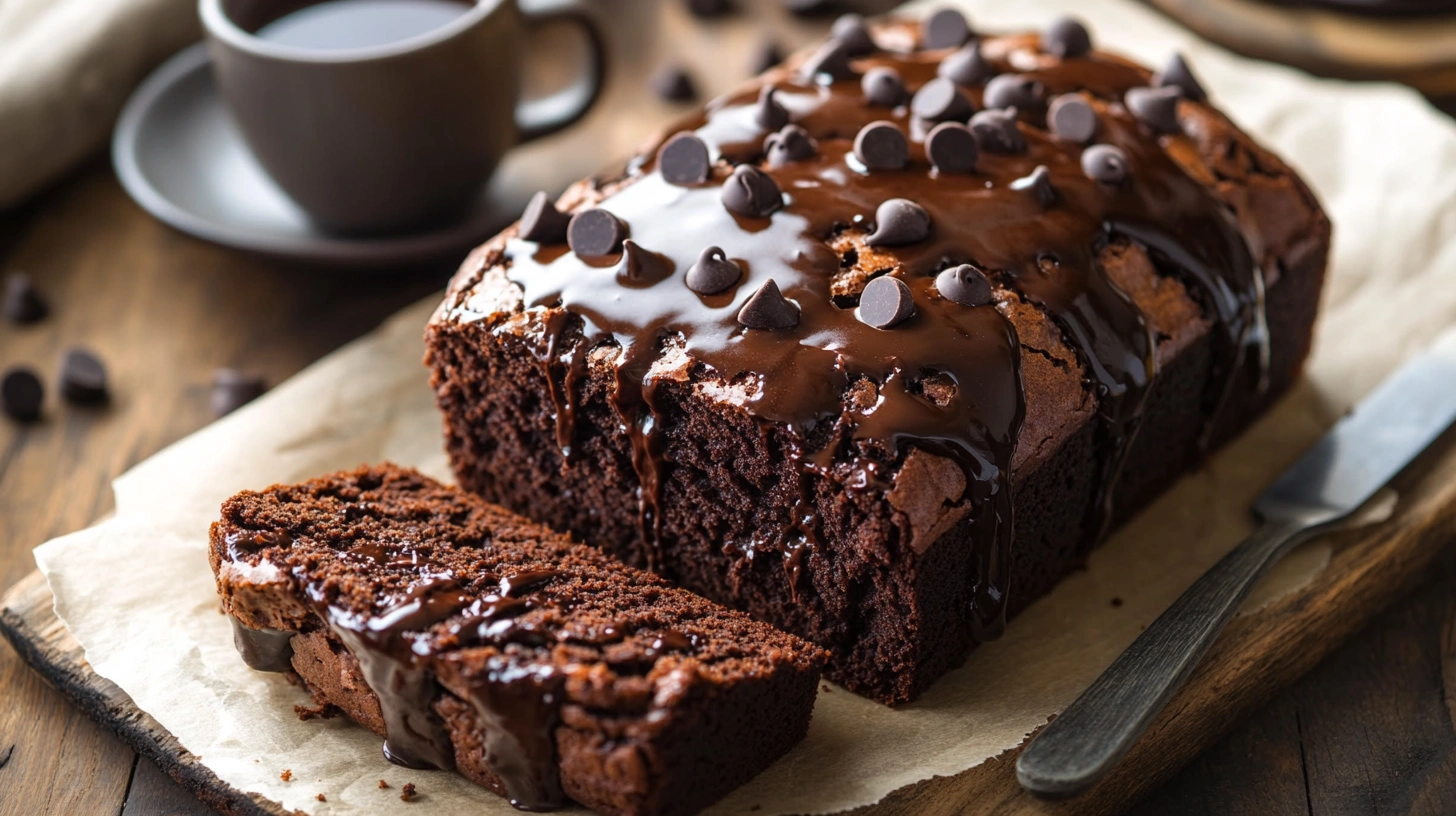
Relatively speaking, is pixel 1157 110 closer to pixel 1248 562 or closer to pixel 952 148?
pixel 952 148

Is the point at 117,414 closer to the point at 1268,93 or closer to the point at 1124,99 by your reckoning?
the point at 1124,99

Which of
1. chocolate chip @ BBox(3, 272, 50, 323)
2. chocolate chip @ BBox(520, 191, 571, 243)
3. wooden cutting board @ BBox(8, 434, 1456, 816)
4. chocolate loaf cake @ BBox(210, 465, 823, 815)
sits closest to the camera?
chocolate loaf cake @ BBox(210, 465, 823, 815)

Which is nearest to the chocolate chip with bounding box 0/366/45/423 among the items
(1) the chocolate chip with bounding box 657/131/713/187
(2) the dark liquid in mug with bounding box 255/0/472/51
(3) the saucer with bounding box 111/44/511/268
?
(3) the saucer with bounding box 111/44/511/268

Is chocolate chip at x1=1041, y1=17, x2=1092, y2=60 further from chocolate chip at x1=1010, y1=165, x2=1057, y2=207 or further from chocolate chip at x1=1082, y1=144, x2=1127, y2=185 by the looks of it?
chocolate chip at x1=1010, y1=165, x2=1057, y2=207

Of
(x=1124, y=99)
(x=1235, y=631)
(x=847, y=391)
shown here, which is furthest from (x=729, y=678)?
(x=1124, y=99)

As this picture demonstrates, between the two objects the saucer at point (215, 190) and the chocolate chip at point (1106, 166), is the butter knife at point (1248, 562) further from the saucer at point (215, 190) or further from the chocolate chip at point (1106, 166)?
the saucer at point (215, 190)
